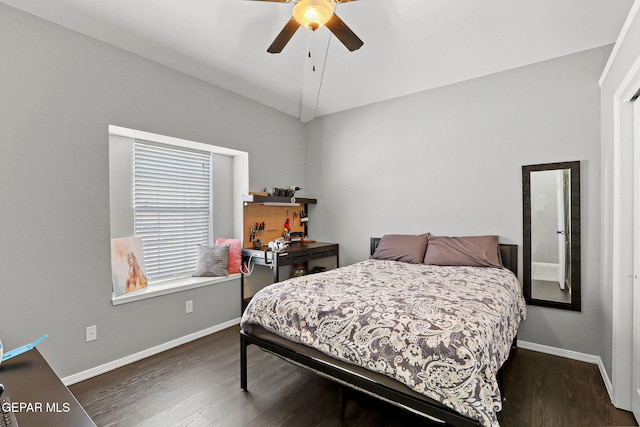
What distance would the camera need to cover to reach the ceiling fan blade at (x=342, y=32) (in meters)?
1.87

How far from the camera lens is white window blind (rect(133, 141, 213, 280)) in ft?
10.6

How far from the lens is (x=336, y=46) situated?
2.76 m

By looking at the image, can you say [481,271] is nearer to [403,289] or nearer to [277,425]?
[403,289]

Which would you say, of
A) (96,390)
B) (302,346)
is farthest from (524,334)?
(96,390)

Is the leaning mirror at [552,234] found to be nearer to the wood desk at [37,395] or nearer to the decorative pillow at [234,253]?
the decorative pillow at [234,253]

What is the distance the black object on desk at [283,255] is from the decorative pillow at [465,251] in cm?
136

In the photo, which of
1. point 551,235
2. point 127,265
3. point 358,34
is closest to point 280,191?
point 127,265

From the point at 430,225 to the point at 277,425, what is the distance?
8.45 feet

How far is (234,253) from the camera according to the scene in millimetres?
3785

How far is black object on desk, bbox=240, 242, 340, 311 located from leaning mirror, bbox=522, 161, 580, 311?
2237 mm

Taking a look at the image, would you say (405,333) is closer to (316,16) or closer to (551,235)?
(316,16)

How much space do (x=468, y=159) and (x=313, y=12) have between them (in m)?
2.40


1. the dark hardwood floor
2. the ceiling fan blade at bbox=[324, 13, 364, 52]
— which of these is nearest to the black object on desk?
the dark hardwood floor

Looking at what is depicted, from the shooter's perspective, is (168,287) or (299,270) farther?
(299,270)
